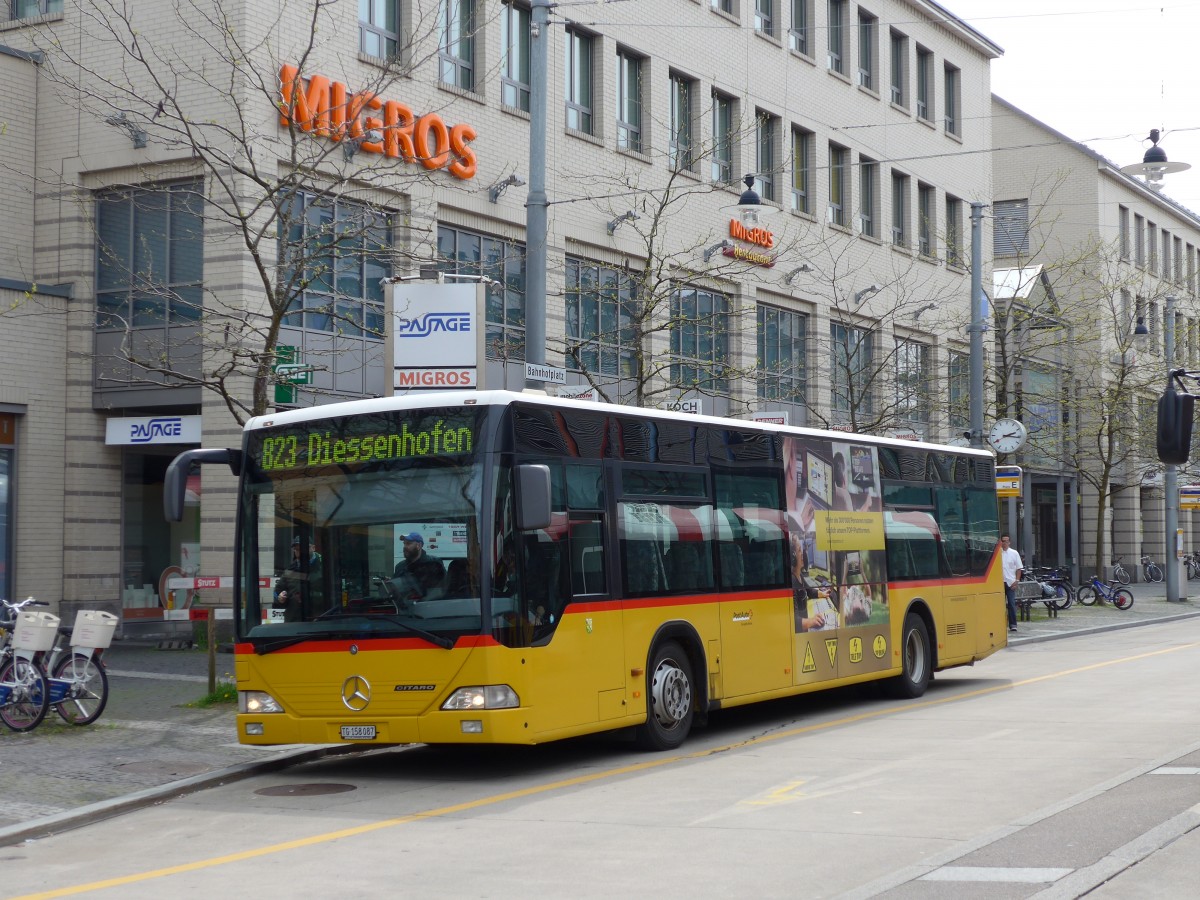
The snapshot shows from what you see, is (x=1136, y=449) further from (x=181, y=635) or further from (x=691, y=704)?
(x=691, y=704)

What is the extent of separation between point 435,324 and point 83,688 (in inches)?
215

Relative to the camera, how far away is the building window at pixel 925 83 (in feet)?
144

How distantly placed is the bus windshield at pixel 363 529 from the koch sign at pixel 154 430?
39.2 ft

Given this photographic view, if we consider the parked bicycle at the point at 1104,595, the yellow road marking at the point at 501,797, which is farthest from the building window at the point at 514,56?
the parked bicycle at the point at 1104,595

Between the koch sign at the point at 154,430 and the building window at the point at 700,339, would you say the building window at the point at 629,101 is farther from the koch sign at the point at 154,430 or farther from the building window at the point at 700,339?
the koch sign at the point at 154,430

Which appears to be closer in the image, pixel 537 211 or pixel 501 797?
pixel 501 797

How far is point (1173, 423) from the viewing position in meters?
10.6

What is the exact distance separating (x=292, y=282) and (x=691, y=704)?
228 inches

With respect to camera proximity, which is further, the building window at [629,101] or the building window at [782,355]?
the building window at [782,355]

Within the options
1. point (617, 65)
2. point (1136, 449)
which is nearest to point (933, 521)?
point (617, 65)

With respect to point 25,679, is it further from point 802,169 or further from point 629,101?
point 802,169

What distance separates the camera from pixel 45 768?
40.2 ft

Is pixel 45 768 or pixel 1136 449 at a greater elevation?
pixel 1136 449

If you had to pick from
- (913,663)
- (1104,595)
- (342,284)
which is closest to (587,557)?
(913,663)
